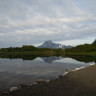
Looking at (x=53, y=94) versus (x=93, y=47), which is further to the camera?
(x=93, y=47)

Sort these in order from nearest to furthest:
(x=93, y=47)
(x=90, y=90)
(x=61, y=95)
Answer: (x=61, y=95), (x=90, y=90), (x=93, y=47)

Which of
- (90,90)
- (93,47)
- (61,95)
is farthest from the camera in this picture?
(93,47)

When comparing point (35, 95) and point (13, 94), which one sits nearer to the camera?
point (35, 95)

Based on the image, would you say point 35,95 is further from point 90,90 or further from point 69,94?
point 90,90

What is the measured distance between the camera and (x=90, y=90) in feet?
55.1

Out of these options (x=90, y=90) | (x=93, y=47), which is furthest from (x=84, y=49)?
(x=90, y=90)

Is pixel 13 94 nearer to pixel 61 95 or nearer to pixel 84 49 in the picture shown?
pixel 61 95

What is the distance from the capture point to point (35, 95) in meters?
15.7

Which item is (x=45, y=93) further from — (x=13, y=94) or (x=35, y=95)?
(x=13, y=94)

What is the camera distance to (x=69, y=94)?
51.4 ft

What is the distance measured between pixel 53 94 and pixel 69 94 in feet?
5.31

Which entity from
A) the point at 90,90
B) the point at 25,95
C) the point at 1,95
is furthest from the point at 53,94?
the point at 1,95

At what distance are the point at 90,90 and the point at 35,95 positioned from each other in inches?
235

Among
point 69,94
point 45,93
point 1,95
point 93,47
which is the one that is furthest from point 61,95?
point 93,47
